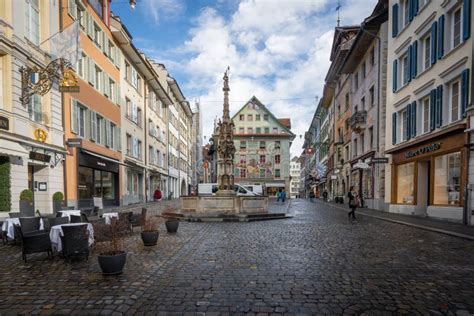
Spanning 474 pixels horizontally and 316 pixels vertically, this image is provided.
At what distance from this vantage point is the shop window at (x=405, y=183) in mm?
19406

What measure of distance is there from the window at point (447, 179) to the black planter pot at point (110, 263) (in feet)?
48.2

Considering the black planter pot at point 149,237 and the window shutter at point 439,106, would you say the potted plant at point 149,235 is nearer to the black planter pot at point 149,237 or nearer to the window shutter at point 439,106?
the black planter pot at point 149,237

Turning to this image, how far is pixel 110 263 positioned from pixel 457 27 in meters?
17.3

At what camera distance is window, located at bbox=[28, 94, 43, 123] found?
1528cm

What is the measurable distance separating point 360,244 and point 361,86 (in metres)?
23.0

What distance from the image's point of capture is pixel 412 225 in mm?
13844

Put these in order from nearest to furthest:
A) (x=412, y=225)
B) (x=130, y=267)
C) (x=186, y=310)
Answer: (x=186, y=310) → (x=130, y=267) → (x=412, y=225)

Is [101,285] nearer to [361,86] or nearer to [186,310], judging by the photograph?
[186,310]

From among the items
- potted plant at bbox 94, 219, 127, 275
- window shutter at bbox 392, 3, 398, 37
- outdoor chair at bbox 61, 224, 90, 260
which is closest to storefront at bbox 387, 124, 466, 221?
window shutter at bbox 392, 3, 398, 37

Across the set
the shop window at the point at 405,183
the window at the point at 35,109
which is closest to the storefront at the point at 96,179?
the window at the point at 35,109

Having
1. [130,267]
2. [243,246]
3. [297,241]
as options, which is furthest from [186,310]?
[297,241]

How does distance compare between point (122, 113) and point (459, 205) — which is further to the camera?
point (122, 113)

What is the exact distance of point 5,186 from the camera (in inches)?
523

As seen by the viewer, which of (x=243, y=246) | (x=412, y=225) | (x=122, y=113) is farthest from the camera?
(x=122, y=113)
